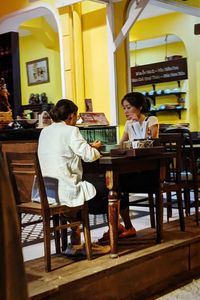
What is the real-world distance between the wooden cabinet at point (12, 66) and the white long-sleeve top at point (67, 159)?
4.32 metres

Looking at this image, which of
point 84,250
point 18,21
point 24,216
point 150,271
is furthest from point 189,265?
point 18,21

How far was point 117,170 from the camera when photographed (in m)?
2.91

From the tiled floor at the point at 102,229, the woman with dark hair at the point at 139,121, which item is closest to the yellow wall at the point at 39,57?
the tiled floor at the point at 102,229

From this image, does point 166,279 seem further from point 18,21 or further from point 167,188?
point 18,21

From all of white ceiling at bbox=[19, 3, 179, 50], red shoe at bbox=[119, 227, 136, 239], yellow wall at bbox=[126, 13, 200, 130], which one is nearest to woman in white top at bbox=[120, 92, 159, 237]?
red shoe at bbox=[119, 227, 136, 239]

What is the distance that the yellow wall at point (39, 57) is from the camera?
9.53 metres

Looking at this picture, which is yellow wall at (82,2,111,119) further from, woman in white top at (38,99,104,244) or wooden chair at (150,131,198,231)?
woman in white top at (38,99,104,244)

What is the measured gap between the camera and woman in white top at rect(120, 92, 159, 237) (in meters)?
3.43

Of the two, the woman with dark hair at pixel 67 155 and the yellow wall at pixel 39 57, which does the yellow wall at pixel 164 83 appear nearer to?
the yellow wall at pixel 39 57

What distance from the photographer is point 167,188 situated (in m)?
3.55

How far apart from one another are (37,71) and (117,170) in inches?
290

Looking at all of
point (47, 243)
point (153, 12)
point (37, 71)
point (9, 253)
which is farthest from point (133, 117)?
point (37, 71)

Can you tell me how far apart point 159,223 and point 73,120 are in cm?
97

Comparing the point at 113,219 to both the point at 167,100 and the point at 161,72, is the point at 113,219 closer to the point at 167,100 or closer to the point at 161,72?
the point at 161,72
